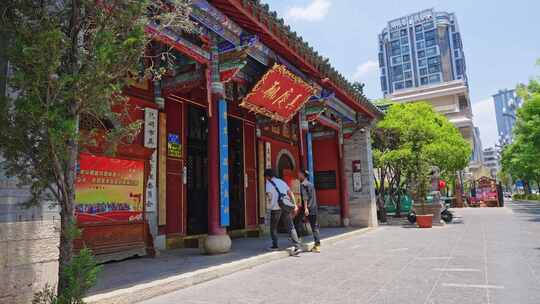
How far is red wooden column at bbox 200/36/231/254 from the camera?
5730mm

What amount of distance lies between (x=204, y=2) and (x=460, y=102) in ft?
132

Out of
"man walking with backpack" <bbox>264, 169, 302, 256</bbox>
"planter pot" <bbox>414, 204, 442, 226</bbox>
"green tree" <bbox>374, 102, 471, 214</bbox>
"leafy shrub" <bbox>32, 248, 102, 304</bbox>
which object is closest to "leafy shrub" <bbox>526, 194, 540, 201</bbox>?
"green tree" <bbox>374, 102, 471, 214</bbox>

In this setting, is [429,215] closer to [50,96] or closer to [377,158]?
[377,158]

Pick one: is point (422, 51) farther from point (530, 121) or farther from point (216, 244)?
point (216, 244)

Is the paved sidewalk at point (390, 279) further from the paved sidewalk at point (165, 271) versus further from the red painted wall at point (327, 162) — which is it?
the red painted wall at point (327, 162)

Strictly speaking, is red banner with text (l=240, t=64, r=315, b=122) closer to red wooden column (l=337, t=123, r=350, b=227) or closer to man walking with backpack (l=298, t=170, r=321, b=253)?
man walking with backpack (l=298, t=170, r=321, b=253)

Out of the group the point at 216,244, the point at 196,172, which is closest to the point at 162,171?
the point at 196,172

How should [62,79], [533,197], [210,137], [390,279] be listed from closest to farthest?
[62,79], [390,279], [210,137], [533,197]

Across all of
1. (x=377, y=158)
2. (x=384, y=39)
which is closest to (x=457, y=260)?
(x=377, y=158)

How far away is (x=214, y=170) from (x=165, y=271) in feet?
5.78

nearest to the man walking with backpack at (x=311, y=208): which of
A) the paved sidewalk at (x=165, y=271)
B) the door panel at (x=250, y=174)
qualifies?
the paved sidewalk at (x=165, y=271)

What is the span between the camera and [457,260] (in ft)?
17.6

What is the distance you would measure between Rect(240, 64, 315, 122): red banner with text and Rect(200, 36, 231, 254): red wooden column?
1.04 m

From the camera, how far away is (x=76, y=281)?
2.42 m
